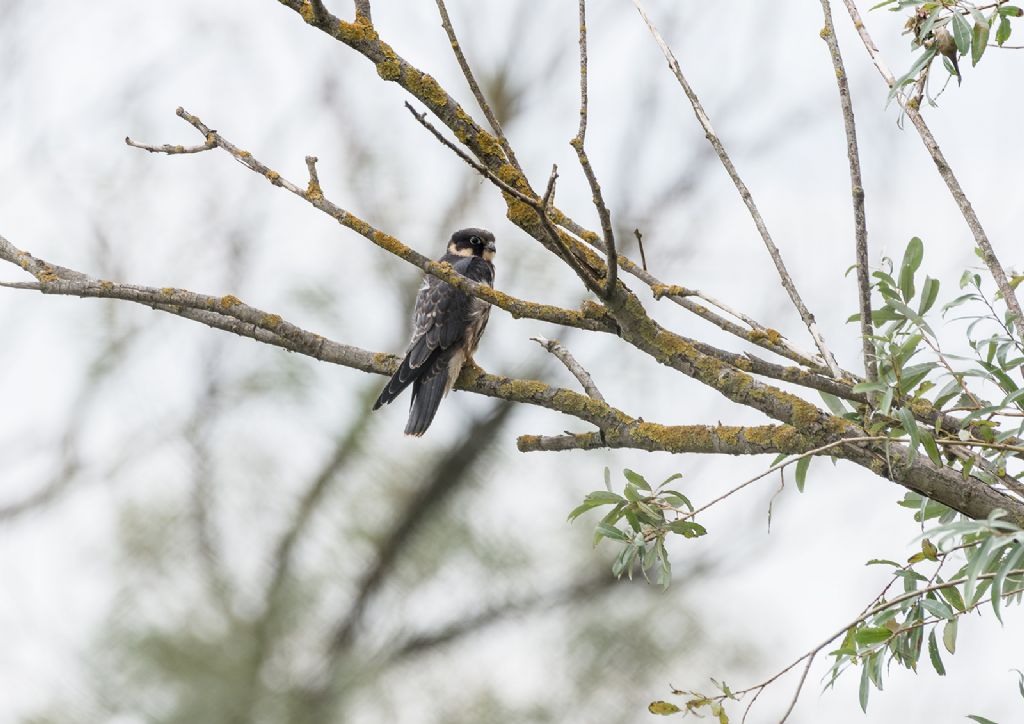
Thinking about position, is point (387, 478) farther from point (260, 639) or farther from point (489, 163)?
point (489, 163)

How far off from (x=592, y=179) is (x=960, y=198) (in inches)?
20.6

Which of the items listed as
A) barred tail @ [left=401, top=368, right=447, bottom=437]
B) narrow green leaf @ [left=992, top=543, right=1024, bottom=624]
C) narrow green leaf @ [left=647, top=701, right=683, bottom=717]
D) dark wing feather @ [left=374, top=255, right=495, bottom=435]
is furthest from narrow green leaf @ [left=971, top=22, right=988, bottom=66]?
barred tail @ [left=401, top=368, right=447, bottom=437]

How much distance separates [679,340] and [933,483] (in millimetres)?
404

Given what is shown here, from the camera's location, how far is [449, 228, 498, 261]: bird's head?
432 cm

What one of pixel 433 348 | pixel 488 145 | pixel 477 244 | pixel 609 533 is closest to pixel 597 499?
pixel 609 533

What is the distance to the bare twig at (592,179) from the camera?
1310 mm

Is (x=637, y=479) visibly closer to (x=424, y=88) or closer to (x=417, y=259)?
(x=417, y=259)

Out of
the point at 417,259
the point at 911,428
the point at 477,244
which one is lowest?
the point at 911,428

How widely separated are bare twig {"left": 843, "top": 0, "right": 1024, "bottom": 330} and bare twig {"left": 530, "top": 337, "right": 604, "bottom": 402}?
71 centimetres

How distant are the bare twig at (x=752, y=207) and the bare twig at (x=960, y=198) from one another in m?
0.23

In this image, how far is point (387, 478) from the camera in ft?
19.0

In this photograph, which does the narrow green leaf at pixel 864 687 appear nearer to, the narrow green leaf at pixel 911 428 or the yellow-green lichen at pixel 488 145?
the narrow green leaf at pixel 911 428

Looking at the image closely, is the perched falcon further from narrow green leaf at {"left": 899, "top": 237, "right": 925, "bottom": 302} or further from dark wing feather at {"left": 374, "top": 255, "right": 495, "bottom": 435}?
narrow green leaf at {"left": 899, "top": 237, "right": 925, "bottom": 302}

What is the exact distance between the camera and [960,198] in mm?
1452
